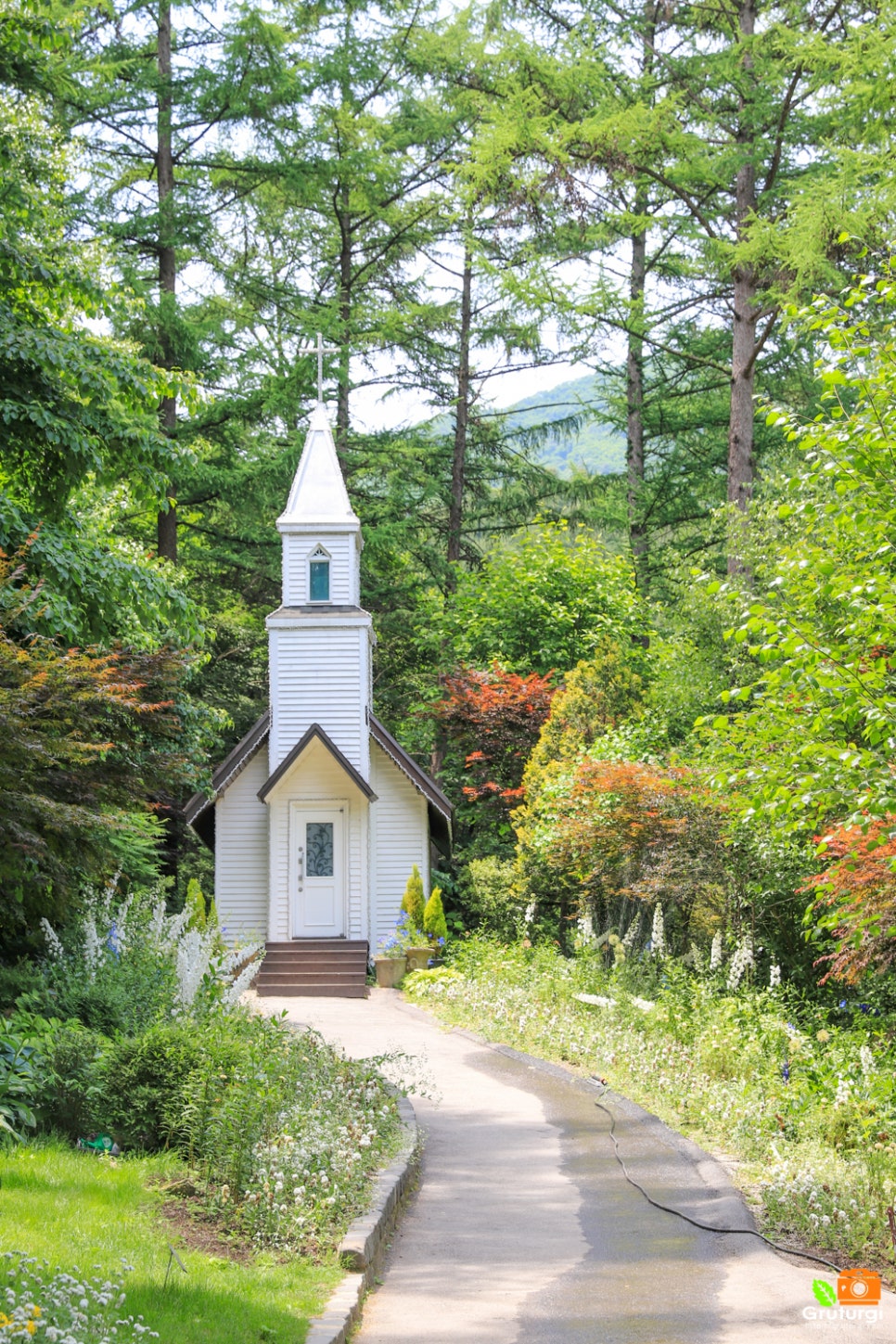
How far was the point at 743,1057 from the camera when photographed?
1011 centimetres

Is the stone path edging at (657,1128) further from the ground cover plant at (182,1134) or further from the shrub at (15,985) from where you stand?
the shrub at (15,985)

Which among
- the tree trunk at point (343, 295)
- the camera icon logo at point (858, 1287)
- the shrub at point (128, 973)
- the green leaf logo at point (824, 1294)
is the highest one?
the tree trunk at point (343, 295)

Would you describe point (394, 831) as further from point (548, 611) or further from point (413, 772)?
point (548, 611)

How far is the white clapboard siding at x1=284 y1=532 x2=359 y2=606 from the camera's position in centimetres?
2138

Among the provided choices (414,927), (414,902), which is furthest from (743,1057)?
(414,902)

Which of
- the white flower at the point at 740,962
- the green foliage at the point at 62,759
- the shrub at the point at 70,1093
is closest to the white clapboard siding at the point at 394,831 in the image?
the green foliage at the point at 62,759

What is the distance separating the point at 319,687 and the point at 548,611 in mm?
6673

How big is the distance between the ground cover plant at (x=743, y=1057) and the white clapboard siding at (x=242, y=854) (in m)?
4.93

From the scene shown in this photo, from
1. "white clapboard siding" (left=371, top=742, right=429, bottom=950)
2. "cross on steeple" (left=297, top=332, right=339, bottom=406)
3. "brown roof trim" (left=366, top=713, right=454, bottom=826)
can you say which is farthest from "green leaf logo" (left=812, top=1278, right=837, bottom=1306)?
"cross on steeple" (left=297, top=332, right=339, bottom=406)

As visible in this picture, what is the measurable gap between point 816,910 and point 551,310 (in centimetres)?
1082

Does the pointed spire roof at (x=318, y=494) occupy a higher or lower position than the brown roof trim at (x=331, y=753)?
higher

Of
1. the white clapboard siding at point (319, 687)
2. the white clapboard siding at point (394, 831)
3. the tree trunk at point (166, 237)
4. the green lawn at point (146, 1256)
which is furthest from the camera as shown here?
the tree trunk at point (166, 237)

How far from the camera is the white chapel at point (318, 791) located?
802 inches

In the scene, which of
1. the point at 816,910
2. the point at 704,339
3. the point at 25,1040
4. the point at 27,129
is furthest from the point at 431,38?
the point at 25,1040
